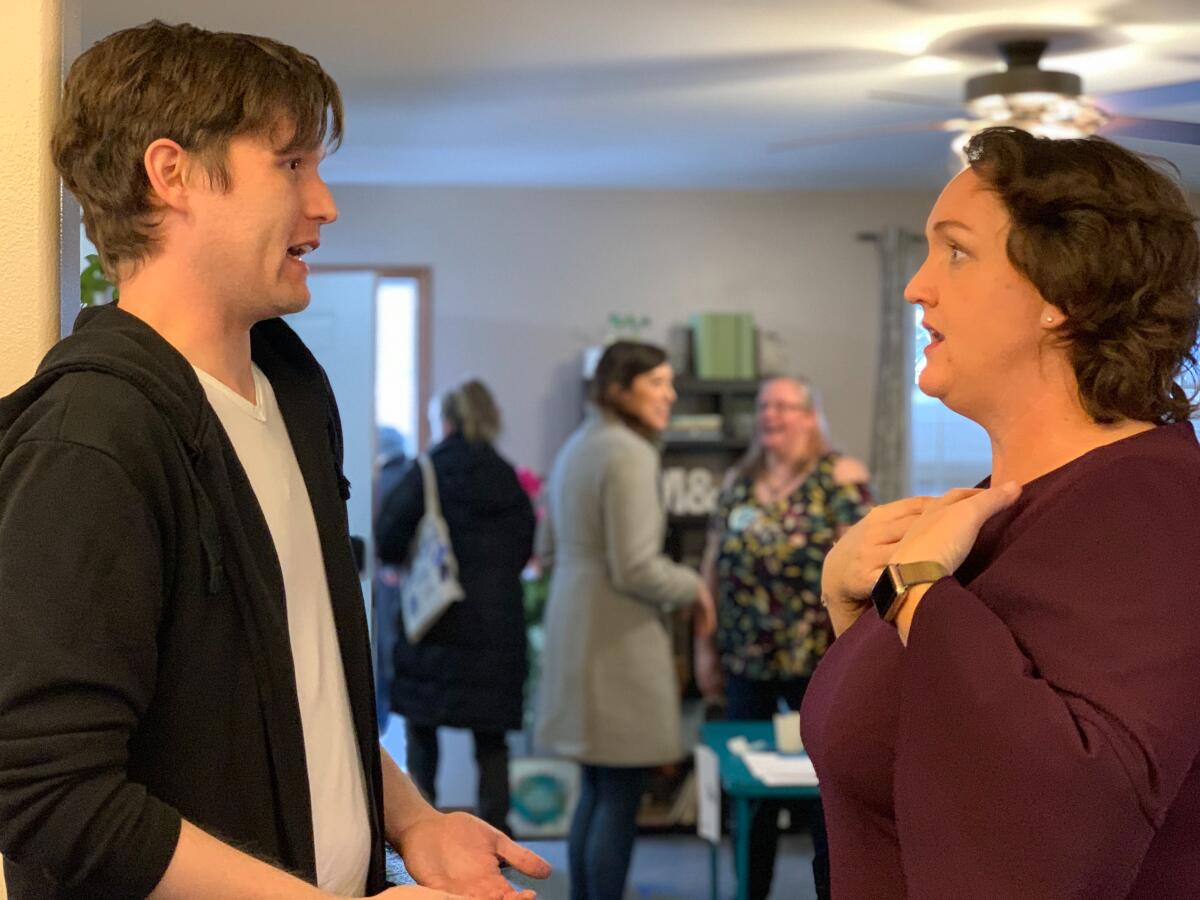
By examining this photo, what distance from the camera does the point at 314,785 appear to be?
1.23m

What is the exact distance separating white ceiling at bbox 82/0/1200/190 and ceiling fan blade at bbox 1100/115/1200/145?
16.5 inches

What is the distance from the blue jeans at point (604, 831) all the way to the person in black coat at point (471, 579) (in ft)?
1.19

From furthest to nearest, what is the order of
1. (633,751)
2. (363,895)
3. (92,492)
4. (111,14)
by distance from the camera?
(633,751) → (111,14) → (363,895) → (92,492)

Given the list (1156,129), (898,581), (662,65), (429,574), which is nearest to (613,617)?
(429,574)

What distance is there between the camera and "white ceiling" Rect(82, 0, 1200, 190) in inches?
145

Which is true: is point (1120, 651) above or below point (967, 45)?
below

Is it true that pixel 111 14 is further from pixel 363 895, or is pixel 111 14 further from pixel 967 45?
pixel 363 895

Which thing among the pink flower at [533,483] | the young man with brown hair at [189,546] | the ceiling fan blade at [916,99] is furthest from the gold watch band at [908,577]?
the pink flower at [533,483]

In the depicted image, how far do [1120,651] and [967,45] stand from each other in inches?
127

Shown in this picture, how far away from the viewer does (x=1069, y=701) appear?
46.9 inches

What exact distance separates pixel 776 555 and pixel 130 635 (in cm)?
300

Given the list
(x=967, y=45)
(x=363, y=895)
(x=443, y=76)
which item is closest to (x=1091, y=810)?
(x=363, y=895)

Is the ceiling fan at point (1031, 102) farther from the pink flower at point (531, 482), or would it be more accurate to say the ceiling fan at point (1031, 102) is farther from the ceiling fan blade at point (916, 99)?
the pink flower at point (531, 482)

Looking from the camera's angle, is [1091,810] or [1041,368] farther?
[1041,368]
